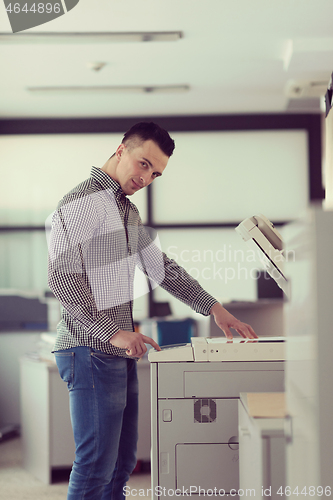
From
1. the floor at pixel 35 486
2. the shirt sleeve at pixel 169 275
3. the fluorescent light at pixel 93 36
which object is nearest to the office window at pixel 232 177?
the fluorescent light at pixel 93 36

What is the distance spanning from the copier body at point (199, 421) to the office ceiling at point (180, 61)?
1.89m

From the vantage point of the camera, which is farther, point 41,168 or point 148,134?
point 41,168

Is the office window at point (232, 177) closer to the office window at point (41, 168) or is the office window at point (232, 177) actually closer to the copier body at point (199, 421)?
the office window at point (41, 168)

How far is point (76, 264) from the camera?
1.30m

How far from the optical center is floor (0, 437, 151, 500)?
7.70 ft

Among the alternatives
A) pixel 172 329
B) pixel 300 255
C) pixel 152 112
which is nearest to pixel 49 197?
pixel 152 112

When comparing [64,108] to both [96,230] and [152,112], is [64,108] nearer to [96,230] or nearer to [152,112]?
[152,112]

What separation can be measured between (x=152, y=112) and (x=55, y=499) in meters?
3.03

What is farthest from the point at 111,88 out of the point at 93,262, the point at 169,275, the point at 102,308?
the point at 102,308

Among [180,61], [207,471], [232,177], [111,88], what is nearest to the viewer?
[207,471]

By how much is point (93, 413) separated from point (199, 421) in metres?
0.39

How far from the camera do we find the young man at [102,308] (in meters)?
1.27

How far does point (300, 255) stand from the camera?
812 millimetres

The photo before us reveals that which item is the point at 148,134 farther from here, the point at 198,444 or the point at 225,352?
the point at 198,444
